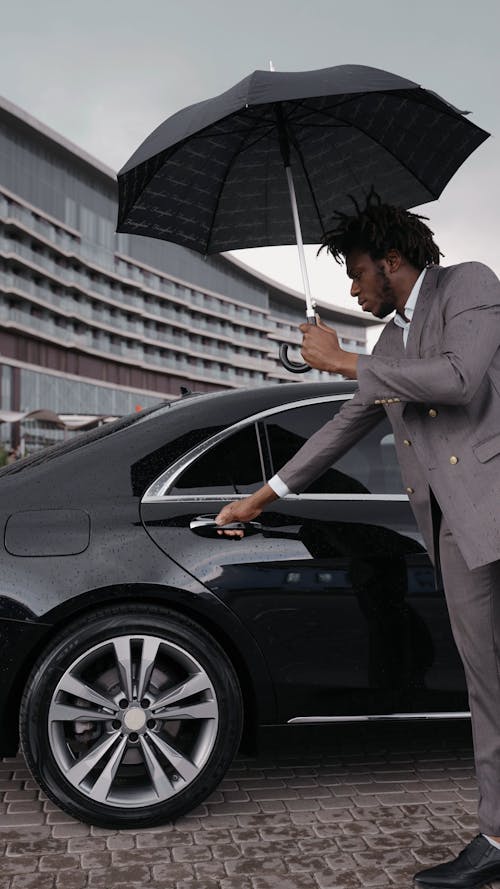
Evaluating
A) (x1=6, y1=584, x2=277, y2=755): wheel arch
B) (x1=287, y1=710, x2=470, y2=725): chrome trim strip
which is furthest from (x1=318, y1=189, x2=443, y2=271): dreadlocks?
(x1=287, y1=710, x2=470, y2=725): chrome trim strip

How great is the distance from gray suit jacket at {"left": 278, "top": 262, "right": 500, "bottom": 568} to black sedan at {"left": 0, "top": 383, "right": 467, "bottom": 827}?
0.56 m

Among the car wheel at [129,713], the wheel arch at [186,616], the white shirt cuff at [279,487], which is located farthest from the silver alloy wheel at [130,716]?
the white shirt cuff at [279,487]

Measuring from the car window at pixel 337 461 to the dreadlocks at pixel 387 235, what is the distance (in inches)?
33.3

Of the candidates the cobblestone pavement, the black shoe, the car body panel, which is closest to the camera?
the black shoe

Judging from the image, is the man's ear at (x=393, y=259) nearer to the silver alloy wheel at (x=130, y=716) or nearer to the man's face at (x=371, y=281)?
the man's face at (x=371, y=281)

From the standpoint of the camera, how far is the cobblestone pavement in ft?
9.52

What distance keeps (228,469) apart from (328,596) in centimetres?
57

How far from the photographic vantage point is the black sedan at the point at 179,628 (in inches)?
126

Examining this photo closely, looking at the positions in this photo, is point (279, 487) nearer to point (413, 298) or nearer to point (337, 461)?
point (337, 461)

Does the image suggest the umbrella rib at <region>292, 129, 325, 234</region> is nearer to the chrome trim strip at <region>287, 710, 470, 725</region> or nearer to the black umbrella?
the black umbrella

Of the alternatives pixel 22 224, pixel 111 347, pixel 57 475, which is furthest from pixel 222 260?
pixel 57 475

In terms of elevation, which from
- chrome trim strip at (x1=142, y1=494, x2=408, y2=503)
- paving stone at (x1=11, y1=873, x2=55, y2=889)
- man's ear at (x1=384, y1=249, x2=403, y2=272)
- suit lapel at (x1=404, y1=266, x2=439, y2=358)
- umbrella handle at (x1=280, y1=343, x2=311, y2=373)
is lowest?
paving stone at (x1=11, y1=873, x2=55, y2=889)

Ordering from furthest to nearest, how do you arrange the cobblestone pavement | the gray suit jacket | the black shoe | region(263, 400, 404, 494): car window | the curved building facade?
the curved building facade
region(263, 400, 404, 494): car window
the cobblestone pavement
the black shoe
the gray suit jacket

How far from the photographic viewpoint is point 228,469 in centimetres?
345
